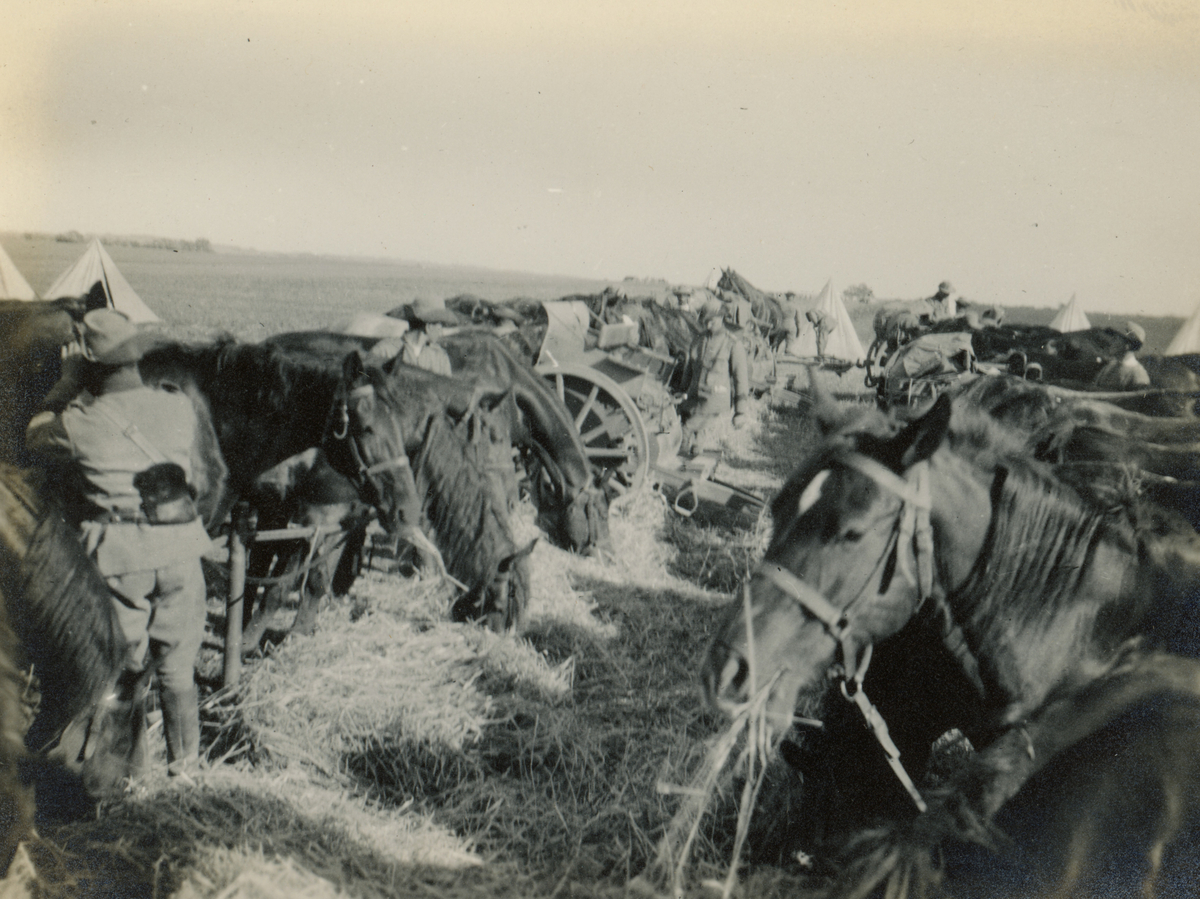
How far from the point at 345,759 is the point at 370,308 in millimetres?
6480

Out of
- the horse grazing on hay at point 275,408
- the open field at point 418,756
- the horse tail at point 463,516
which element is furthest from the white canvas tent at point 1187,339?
the horse grazing on hay at point 275,408

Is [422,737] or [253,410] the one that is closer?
[422,737]

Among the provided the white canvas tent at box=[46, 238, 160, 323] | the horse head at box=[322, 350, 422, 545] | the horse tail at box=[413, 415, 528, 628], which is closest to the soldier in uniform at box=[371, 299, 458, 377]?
the horse tail at box=[413, 415, 528, 628]

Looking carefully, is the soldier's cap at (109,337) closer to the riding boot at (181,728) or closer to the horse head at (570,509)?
the riding boot at (181,728)

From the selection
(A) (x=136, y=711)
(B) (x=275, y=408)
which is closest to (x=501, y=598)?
(B) (x=275, y=408)

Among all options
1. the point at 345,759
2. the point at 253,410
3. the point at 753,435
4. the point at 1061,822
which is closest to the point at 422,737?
the point at 345,759

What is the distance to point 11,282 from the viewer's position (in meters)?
3.24

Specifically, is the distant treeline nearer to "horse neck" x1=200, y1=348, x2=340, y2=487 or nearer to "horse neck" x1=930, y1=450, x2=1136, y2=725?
"horse neck" x1=200, y1=348, x2=340, y2=487

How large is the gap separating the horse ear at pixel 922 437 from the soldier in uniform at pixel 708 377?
307 inches

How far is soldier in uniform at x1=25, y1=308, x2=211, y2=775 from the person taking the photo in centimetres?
264

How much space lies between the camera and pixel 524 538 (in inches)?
255

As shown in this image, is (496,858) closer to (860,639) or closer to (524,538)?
(860,639)

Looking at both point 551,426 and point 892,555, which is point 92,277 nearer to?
point 551,426

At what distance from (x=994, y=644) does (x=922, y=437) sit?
85 cm
